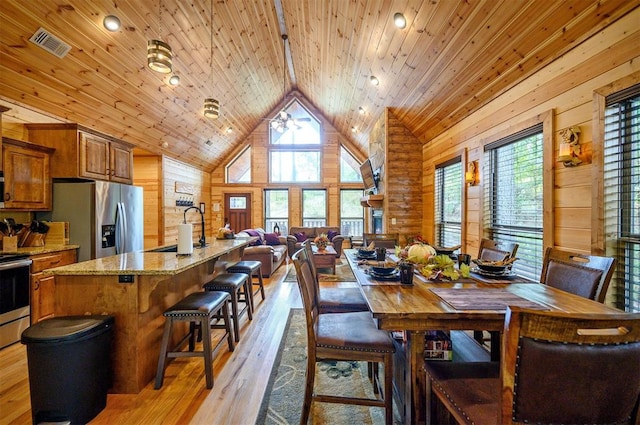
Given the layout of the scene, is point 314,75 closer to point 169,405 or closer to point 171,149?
point 171,149

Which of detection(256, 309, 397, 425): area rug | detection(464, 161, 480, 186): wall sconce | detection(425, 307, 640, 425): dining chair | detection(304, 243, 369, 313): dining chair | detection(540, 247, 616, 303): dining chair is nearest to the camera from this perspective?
detection(425, 307, 640, 425): dining chair

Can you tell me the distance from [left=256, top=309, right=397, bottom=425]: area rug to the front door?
6.75 metres

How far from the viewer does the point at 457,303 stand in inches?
60.6

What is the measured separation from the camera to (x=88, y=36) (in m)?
3.24

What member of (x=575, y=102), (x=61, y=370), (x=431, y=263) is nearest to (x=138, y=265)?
(x=61, y=370)

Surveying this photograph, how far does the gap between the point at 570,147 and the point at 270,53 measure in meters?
5.48

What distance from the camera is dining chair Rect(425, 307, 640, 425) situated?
0.88 meters

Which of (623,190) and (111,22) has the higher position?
(111,22)

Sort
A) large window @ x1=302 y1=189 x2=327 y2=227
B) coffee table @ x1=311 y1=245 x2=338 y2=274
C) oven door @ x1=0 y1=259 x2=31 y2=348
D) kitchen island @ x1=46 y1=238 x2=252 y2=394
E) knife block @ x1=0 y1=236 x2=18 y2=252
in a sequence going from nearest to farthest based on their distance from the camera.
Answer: kitchen island @ x1=46 y1=238 x2=252 y2=394, oven door @ x1=0 y1=259 x2=31 y2=348, knife block @ x1=0 y1=236 x2=18 y2=252, coffee table @ x1=311 y1=245 x2=338 y2=274, large window @ x1=302 y1=189 x2=327 y2=227

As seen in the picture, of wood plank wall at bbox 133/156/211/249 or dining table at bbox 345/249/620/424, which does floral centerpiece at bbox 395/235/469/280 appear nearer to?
dining table at bbox 345/249/620/424

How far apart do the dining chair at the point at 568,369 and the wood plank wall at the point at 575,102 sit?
1.82 metres

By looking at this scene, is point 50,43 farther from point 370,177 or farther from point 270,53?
point 370,177

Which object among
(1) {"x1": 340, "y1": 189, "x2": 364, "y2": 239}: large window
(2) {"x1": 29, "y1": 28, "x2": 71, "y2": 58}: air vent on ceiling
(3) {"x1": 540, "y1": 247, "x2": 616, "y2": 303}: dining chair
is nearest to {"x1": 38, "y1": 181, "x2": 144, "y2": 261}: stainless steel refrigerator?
(2) {"x1": 29, "y1": 28, "x2": 71, "y2": 58}: air vent on ceiling

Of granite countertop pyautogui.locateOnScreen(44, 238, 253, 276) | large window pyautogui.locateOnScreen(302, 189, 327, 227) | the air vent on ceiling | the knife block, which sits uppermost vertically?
the air vent on ceiling
